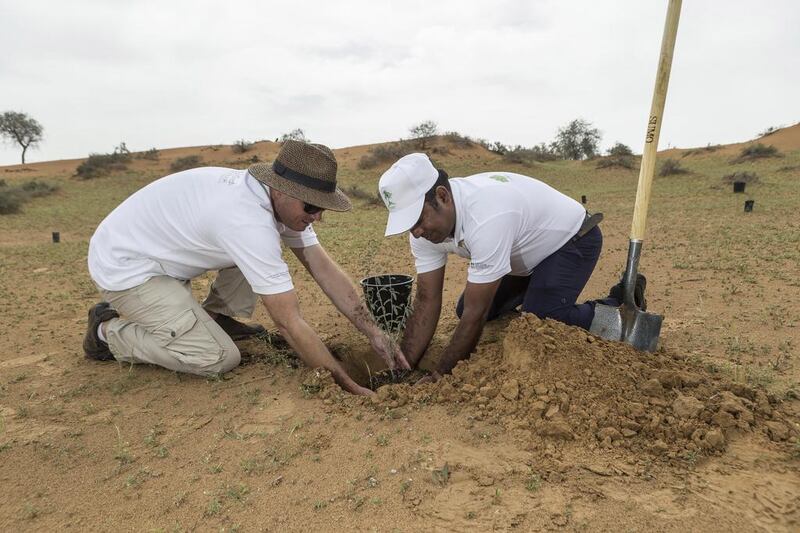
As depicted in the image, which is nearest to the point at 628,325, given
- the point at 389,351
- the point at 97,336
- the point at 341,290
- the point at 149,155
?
the point at 389,351

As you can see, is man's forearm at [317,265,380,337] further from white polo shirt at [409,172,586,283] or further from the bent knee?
the bent knee

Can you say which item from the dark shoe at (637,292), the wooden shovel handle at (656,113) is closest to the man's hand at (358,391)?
the dark shoe at (637,292)

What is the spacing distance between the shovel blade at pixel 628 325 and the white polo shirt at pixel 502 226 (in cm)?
50

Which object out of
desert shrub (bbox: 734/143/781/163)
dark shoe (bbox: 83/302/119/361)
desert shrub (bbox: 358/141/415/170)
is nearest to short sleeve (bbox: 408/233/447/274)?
dark shoe (bbox: 83/302/119/361)

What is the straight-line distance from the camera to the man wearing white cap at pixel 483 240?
8.63ft

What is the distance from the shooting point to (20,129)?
36.4 metres

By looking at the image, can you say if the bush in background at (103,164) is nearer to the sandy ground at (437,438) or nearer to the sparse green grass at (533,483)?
the sandy ground at (437,438)

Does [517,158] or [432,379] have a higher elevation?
[517,158]

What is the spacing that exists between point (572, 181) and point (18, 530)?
16768 mm

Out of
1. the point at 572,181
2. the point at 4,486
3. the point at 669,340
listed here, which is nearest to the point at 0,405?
the point at 4,486

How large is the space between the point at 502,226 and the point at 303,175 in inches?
40.5

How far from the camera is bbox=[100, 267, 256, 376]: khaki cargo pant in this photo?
3162mm

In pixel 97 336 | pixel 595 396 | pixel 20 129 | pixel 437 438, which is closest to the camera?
pixel 437 438

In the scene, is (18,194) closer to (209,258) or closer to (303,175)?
(209,258)
